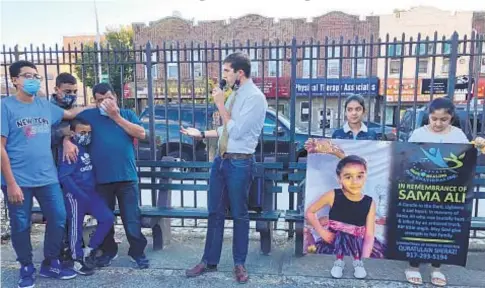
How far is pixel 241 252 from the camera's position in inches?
140

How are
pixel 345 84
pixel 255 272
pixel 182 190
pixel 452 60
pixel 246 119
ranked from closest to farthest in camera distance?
1. pixel 246 119
2. pixel 255 272
3. pixel 452 60
4. pixel 182 190
5. pixel 345 84

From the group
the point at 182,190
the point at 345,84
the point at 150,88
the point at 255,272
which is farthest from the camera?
the point at 345,84

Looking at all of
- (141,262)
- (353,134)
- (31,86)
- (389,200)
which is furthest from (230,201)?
(31,86)

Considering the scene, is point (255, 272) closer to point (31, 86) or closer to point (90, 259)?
point (90, 259)

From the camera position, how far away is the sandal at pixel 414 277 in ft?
11.2

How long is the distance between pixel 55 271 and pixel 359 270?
2.66 meters

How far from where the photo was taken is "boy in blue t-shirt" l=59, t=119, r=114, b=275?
3570mm

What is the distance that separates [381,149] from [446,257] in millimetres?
Result: 1059

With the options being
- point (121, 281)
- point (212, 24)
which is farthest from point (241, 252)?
point (212, 24)

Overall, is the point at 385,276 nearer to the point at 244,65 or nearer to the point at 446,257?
the point at 446,257

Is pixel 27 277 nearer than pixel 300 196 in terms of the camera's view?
Yes

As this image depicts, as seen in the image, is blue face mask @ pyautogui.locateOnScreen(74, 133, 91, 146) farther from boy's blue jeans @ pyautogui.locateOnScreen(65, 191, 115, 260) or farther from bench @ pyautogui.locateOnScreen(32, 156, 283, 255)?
bench @ pyautogui.locateOnScreen(32, 156, 283, 255)

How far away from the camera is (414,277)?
135 inches

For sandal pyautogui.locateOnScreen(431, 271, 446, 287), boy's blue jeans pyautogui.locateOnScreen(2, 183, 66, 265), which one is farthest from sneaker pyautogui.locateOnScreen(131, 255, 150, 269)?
sandal pyautogui.locateOnScreen(431, 271, 446, 287)
